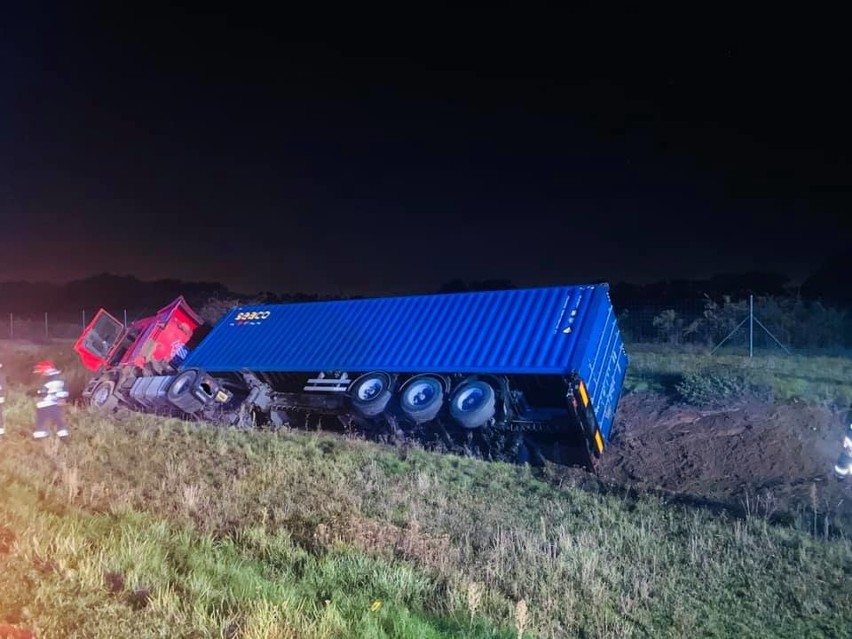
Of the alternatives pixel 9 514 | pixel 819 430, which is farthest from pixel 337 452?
pixel 819 430

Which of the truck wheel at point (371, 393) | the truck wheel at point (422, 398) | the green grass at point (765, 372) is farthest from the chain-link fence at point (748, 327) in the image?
the truck wheel at point (371, 393)

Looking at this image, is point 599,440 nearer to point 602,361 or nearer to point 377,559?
point 602,361

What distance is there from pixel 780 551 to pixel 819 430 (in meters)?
5.67

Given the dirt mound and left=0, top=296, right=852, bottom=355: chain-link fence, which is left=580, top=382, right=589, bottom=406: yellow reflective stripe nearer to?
the dirt mound

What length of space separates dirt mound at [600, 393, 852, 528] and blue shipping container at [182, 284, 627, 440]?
2.52 ft

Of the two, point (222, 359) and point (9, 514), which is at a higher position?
point (222, 359)

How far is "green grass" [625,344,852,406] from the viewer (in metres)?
12.2

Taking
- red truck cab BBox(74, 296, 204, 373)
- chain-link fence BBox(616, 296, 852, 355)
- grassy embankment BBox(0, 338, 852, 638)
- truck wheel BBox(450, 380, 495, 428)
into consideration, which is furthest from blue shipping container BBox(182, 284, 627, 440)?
chain-link fence BBox(616, 296, 852, 355)

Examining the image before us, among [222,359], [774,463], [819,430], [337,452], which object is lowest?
[337,452]

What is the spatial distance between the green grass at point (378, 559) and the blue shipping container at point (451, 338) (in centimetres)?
253

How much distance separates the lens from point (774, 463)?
10234 millimetres

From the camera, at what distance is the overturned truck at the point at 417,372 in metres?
10.9

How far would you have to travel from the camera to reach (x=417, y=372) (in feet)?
39.0

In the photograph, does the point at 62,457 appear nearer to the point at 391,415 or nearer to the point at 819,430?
the point at 391,415
